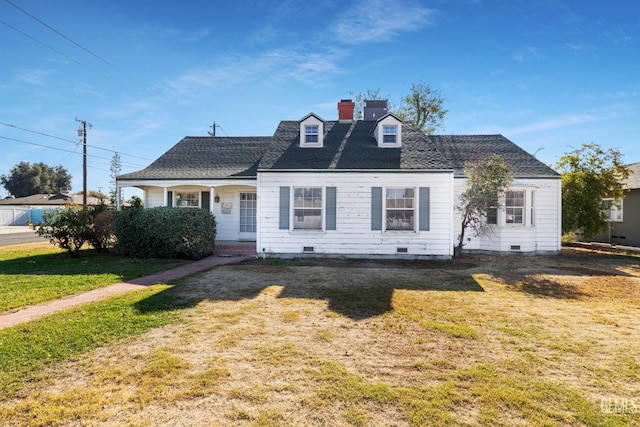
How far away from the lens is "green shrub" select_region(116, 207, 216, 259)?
1115cm

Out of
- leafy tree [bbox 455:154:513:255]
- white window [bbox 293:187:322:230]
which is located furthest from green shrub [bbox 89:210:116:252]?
leafy tree [bbox 455:154:513:255]

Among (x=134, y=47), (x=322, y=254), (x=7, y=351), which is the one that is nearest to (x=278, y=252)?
(x=322, y=254)

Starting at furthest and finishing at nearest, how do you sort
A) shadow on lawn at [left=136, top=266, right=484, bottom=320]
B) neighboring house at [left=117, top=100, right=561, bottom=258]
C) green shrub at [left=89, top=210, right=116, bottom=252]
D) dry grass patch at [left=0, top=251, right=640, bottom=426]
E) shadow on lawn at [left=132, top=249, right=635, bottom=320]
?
green shrub at [left=89, top=210, right=116, bottom=252] → neighboring house at [left=117, top=100, right=561, bottom=258] → shadow on lawn at [left=132, top=249, right=635, bottom=320] → shadow on lawn at [left=136, top=266, right=484, bottom=320] → dry grass patch at [left=0, top=251, right=640, bottom=426]

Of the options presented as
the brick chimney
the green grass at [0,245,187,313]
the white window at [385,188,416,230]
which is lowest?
the green grass at [0,245,187,313]

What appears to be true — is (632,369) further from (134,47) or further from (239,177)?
(134,47)

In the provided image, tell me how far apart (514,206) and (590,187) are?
175 inches

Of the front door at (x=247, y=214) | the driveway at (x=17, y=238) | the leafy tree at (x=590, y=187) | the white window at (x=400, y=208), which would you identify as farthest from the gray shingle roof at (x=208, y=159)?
the leafy tree at (x=590, y=187)

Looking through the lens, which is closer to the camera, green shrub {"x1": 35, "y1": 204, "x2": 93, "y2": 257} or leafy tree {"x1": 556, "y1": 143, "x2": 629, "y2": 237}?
green shrub {"x1": 35, "y1": 204, "x2": 93, "y2": 257}

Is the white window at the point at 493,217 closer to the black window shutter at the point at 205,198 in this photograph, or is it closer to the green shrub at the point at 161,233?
the green shrub at the point at 161,233

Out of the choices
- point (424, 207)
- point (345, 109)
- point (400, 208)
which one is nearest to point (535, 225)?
point (424, 207)

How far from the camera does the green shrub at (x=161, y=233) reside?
11.1 m

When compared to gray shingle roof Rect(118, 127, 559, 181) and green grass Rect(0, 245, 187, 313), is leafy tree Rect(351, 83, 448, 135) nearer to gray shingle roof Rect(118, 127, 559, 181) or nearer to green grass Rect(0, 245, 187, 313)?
gray shingle roof Rect(118, 127, 559, 181)

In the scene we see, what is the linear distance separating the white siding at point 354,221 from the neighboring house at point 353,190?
0.04 metres

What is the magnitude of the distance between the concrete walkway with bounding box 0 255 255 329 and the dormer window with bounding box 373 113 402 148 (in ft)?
26.3
